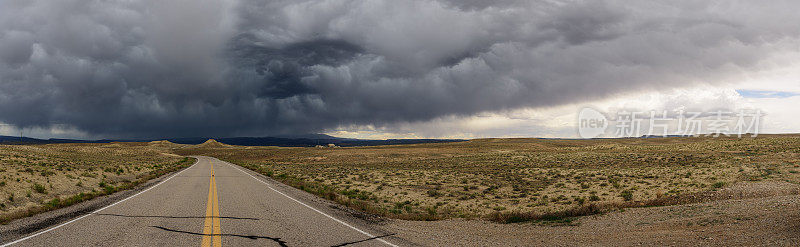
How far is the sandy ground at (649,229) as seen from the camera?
8109 mm

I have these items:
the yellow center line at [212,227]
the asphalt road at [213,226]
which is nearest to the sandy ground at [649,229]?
the asphalt road at [213,226]

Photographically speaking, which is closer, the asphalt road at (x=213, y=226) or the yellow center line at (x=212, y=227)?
the yellow center line at (x=212, y=227)

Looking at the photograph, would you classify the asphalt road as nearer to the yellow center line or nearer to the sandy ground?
the yellow center line

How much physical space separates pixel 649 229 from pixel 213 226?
11.7m

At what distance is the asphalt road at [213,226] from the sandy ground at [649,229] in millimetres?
1672

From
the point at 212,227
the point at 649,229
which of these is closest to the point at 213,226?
the point at 212,227

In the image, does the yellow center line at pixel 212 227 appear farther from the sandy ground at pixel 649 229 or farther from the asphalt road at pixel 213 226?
the sandy ground at pixel 649 229

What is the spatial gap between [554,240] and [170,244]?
917 cm

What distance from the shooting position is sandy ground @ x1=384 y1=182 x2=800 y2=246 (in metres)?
8.11

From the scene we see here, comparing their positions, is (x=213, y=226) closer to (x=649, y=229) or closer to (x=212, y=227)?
(x=212, y=227)

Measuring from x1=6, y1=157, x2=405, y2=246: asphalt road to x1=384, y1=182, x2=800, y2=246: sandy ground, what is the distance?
167 centimetres

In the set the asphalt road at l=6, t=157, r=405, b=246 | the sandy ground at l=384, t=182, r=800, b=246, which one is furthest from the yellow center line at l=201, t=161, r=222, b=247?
the sandy ground at l=384, t=182, r=800, b=246

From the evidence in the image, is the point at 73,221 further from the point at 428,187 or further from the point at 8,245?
the point at 428,187

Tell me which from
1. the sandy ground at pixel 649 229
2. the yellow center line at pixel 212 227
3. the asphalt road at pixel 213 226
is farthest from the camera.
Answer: the asphalt road at pixel 213 226
